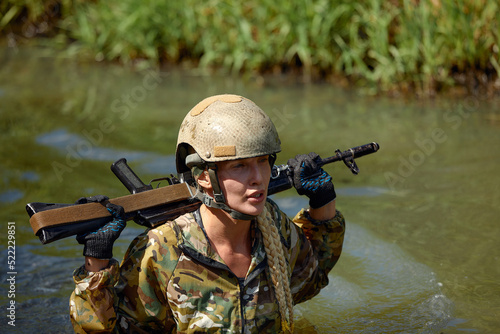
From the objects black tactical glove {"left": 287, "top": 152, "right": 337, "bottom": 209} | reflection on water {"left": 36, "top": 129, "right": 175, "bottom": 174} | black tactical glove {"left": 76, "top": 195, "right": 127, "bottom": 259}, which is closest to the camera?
black tactical glove {"left": 76, "top": 195, "right": 127, "bottom": 259}

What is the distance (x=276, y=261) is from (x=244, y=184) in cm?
41

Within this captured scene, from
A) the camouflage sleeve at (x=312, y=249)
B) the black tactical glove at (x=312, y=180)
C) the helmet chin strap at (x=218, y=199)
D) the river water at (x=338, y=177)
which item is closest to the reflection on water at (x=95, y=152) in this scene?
the river water at (x=338, y=177)

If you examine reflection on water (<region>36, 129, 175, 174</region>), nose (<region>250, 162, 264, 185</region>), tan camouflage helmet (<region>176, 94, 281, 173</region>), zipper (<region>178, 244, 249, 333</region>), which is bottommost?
reflection on water (<region>36, 129, 175, 174</region>)

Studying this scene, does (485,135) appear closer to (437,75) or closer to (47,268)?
(437,75)

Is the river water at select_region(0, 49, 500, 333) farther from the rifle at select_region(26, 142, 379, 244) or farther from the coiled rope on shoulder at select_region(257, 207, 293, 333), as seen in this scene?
the rifle at select_region(26, 142, 379, 244)

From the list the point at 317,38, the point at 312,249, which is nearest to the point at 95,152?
the point at 317,38

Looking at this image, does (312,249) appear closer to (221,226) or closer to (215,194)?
(221,226)

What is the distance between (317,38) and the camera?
912cm

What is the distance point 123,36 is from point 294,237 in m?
8.25

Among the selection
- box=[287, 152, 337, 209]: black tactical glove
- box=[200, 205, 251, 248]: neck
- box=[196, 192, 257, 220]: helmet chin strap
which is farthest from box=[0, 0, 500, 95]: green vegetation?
box=[196, 192, 257, 220]: helmet chin strap

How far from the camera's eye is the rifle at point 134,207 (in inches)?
109

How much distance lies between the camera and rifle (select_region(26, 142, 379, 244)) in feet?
9.10

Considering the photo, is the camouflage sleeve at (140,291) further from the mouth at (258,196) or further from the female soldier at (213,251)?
the mouth at (258,196)

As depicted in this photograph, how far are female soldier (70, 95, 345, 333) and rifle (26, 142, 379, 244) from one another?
7cm
